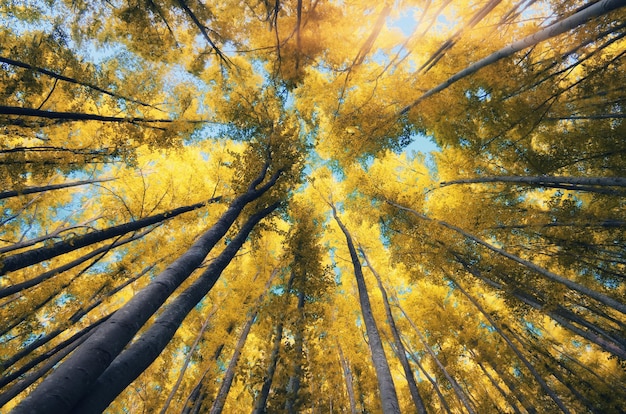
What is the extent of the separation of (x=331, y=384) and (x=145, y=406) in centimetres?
582

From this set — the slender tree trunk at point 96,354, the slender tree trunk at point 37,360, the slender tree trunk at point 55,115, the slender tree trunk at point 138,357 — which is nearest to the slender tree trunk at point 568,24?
the slender tree trunk at point 96,354

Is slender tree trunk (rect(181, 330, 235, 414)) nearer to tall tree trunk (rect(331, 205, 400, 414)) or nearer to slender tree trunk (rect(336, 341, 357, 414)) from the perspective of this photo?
slender tree trunk (rect(336, 341, 357, 414))

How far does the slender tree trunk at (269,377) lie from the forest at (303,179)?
0.07 meters

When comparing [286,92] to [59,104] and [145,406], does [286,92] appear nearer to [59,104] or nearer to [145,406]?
[59,104]

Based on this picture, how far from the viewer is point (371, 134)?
8391mm

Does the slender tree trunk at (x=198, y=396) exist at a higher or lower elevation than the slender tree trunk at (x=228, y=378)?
lower

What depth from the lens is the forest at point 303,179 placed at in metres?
5.32

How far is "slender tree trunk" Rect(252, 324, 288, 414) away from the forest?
0.07m

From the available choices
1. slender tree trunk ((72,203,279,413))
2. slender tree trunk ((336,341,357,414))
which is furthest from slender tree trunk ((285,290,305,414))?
slender tree trunk ((72,203,279,413))

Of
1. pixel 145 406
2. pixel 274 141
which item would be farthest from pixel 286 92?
pixel 145 406

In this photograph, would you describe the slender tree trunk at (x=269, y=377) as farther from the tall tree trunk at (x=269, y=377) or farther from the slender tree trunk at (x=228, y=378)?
the slender tree trunk at (x=228, y=378)

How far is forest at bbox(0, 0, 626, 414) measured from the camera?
532 cm

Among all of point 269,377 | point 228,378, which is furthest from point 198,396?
point 269,377

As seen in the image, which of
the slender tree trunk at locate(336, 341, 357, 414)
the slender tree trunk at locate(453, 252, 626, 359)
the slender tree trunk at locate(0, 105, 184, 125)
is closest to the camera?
the slender tree trunk at locate(0, 105, 184, 125)
